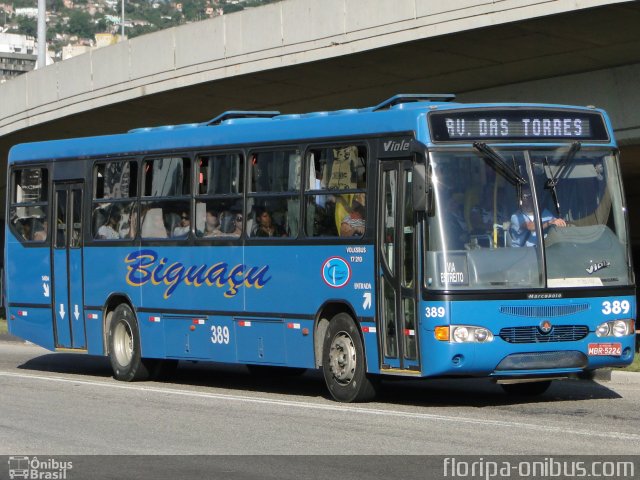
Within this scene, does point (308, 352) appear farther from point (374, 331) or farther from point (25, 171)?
point (25, 171)

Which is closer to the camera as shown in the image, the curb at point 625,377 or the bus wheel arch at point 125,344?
the curb at point 625,377

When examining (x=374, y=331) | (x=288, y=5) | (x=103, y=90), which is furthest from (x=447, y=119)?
(x=103, y=90)

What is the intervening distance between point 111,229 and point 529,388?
20.4 feet

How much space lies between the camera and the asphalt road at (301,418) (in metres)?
11.2

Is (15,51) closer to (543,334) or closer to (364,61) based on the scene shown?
(364,61)

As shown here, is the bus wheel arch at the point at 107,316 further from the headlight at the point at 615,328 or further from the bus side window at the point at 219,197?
the headlight at the point at 615,328

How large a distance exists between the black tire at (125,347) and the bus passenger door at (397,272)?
4934mm

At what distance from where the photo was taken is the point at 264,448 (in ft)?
36.9

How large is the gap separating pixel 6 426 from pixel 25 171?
306 inches

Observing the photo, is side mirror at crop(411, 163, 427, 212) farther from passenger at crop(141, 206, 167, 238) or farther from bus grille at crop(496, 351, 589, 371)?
passenger at crop(141, 206, 167, 238)

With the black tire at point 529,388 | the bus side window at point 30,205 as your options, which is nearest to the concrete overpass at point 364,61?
the bus side window at point 30,205

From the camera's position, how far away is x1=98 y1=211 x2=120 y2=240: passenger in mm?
18344

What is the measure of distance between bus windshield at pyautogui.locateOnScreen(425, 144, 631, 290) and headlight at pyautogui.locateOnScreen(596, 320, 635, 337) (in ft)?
1.28
